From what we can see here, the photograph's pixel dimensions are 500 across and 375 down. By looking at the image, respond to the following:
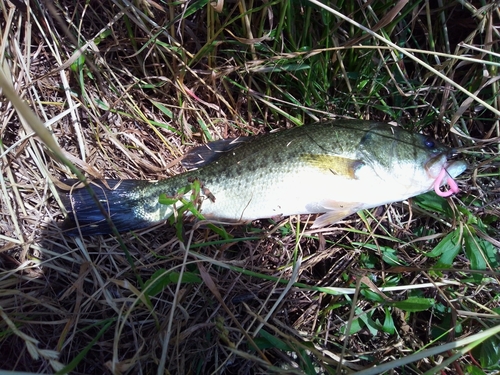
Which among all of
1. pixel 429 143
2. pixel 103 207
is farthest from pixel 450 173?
pixel 103 207

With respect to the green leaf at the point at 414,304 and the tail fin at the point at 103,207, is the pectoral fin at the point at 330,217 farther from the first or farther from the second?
the tail fin at the point at 103,207

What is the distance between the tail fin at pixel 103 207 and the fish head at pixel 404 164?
1453 millimetres

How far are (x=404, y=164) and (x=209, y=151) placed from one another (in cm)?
125

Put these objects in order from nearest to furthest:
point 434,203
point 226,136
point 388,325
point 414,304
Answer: point 414,304
point 388,325
point 434,203
point 226,136

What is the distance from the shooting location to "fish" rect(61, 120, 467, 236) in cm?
223

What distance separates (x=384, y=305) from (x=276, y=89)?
1527 mm

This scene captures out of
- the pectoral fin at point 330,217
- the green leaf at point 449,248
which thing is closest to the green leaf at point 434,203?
the green leaf at point 449,248

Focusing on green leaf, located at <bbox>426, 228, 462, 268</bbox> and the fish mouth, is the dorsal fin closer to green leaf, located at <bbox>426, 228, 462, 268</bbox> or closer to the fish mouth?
the fish mouth

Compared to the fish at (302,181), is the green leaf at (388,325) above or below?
below

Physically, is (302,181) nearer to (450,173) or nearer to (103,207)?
(450,173)

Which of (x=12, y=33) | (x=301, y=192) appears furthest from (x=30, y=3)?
(x=301, y=192)

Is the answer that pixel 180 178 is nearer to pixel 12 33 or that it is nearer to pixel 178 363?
pixel 178 363

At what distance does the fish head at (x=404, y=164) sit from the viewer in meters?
2.23

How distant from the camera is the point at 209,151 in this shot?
248cm
